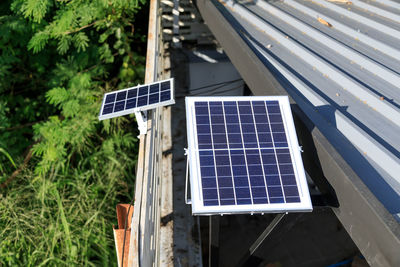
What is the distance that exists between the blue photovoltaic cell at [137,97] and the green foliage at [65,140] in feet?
8.08

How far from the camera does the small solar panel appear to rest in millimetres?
5250

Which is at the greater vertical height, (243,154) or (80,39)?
(243,154)

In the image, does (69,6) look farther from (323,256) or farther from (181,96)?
(323,256)

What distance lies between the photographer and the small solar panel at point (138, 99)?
17.2 feet

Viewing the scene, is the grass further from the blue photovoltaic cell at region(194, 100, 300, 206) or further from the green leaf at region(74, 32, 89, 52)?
the blue photovoltaic cell at region(194, 100, 300, 206)

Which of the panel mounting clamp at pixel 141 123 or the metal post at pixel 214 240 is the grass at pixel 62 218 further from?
the metal post at pixel 214 240

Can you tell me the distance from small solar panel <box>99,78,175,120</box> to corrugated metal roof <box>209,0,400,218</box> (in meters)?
1.65

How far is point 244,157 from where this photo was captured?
3.66 m

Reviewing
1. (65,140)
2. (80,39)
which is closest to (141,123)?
(65,140)

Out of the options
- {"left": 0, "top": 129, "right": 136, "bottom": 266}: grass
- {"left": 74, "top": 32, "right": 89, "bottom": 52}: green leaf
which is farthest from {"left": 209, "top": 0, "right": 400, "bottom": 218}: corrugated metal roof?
{"left": 0, "top": 129, "right": 136, "bottom": 266}: grass

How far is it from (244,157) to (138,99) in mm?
2524

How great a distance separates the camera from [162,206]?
6.10 metres

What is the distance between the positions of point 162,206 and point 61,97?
488 cm

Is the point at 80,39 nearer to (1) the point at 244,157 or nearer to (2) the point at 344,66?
(2) the point at 344,66
